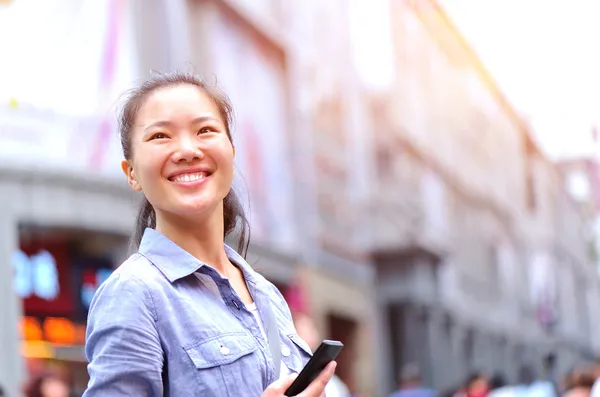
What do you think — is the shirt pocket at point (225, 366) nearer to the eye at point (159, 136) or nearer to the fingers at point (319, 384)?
the fingers at point (319, 384)

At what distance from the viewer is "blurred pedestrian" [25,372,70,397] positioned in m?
6.18

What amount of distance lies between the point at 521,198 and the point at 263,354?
30.5m

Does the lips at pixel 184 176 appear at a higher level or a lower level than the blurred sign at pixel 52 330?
higher

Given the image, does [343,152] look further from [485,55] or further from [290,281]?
[485,55]

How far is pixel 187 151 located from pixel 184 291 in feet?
0.73

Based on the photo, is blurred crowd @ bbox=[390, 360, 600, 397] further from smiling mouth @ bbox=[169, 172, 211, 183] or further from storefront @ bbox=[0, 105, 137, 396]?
smiling mouth @ bbox=[169, 172, 211, 183]

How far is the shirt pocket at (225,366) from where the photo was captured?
178 cm

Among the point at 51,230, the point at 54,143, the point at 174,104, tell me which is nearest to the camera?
the point at 174,104

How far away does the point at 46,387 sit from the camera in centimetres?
621

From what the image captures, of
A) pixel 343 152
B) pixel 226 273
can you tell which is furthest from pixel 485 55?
pixel 226 273

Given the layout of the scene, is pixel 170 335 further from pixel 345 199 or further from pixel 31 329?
pixel 345 199

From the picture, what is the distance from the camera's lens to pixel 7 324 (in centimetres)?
1142

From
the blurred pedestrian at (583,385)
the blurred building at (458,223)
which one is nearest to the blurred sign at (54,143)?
the blurred pedestrian at (583,385)

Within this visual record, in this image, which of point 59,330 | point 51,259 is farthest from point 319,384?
point 51,259
